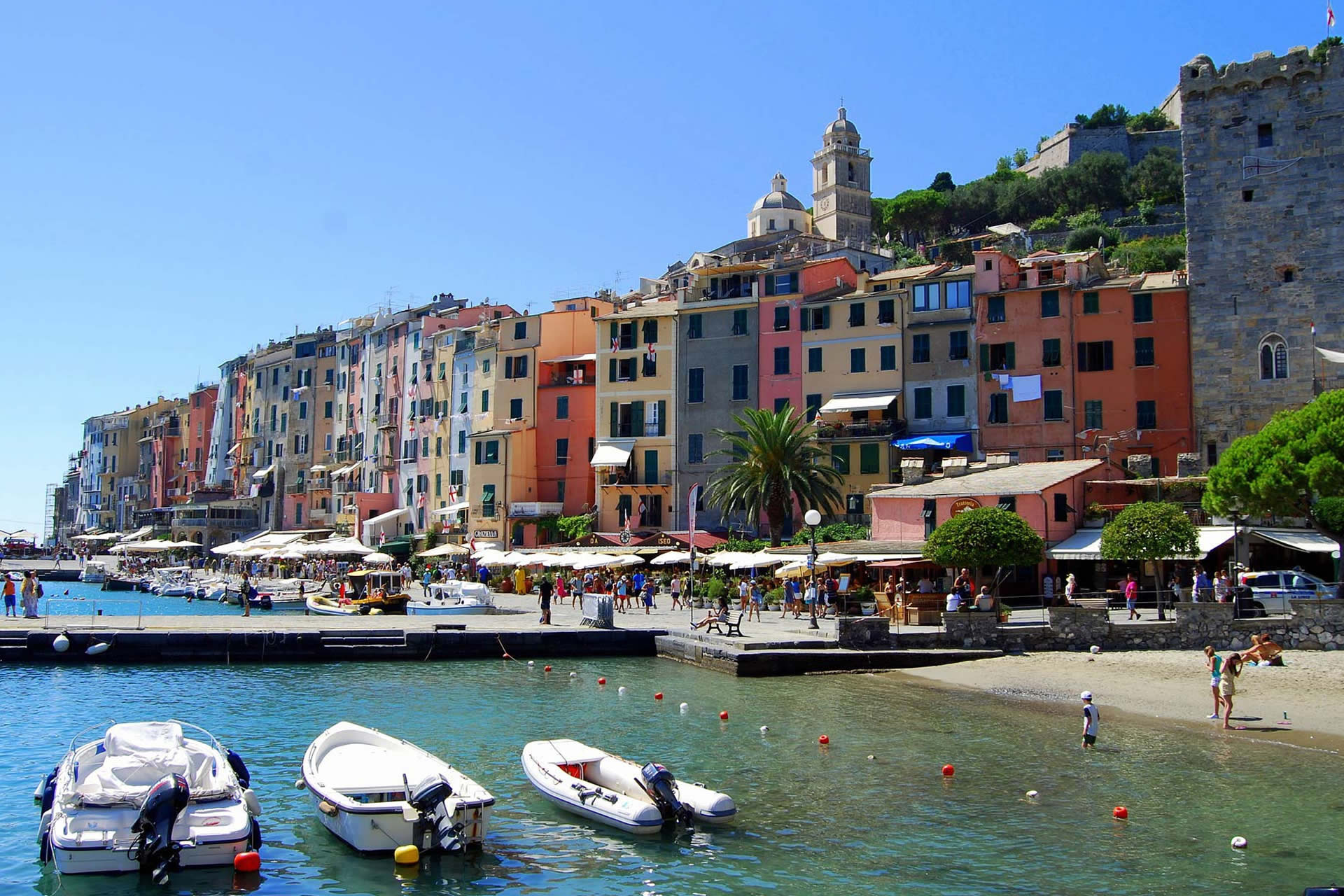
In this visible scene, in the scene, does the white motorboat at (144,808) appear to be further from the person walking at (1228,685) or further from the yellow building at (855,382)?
the yellow building at (855,382)

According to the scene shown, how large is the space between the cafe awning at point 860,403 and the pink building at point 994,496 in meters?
6.74

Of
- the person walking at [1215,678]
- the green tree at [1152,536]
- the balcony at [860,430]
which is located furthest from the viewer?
the balcony at [860,430]

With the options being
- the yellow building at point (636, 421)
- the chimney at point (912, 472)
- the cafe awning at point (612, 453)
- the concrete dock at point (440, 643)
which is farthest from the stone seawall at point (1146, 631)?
the cafe awning at point (612, 453)

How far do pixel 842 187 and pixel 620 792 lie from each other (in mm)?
117210

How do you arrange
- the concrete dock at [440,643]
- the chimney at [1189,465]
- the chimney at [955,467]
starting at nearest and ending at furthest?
the concrete dock at [440,643]
the chimney at [1189,465]
the chimney at [955,467]

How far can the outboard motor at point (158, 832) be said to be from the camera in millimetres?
14102

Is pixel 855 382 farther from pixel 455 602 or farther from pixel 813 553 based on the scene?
pixel 813 553

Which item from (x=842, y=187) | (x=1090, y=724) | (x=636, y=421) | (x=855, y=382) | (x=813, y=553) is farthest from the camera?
(x=842, y=187)

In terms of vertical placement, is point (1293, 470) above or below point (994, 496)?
above

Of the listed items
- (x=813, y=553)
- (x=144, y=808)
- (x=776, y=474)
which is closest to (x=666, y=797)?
(x=144, y=808)

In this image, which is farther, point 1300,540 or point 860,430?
point 860,430

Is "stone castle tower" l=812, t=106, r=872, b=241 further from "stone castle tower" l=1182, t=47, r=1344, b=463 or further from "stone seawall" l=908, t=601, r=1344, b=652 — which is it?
"stone seawall" l=908, t=601, r=1344, b=652

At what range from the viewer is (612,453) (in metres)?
61.1

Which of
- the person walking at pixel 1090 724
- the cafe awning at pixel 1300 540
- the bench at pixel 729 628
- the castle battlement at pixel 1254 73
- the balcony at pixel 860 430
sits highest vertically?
the castle battlement at pixel 1254 73
